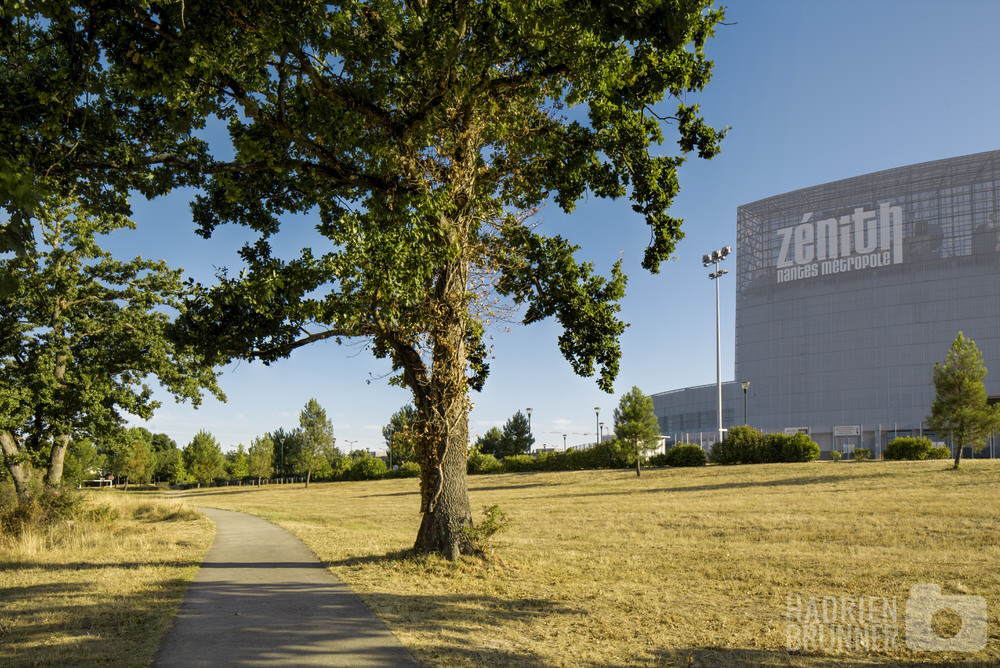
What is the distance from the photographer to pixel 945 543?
1221cm

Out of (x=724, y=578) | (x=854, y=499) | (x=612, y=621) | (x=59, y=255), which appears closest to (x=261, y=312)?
(x=612, y=621)

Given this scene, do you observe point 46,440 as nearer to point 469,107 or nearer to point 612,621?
point 469,107

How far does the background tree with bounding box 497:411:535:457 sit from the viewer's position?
70250 millimetres

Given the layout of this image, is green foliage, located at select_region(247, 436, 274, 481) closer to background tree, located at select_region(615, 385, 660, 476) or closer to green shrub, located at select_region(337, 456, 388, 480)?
green shrub, located at select_region(337, 456, 388, 480)

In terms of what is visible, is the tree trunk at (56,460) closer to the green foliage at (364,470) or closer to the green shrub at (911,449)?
the green shrub at (911,449)

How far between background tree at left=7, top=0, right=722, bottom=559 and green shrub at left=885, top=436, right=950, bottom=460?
117 feet

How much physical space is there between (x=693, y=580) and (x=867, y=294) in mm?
102850

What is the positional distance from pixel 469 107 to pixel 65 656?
29.8 ft

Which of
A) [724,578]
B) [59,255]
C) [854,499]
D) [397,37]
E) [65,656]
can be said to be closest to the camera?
[65,656]

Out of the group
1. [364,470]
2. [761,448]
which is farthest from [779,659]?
[364,470]

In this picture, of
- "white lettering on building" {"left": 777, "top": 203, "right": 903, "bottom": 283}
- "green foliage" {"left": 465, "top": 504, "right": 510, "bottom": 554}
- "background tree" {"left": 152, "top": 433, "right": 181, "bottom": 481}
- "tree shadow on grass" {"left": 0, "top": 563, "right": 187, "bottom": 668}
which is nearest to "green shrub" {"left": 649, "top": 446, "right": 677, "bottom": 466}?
"green foliage" {"left": 465, "top": 504, "right": 510, "bottom": 554}

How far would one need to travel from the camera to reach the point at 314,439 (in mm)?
61188

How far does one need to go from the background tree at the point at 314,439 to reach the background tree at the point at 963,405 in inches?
1927

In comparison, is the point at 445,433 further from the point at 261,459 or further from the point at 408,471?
the point at 261,459
